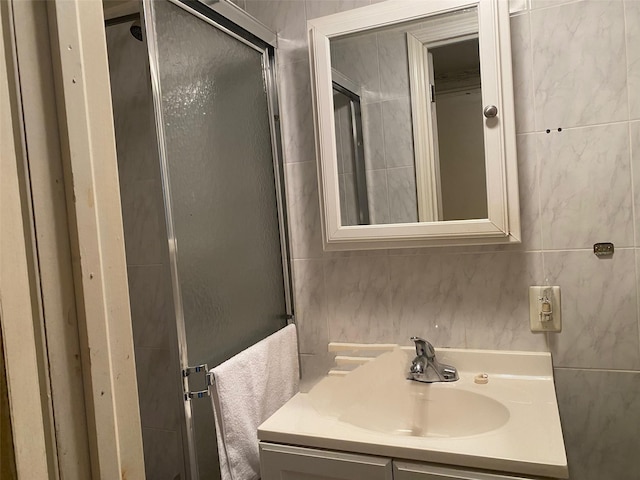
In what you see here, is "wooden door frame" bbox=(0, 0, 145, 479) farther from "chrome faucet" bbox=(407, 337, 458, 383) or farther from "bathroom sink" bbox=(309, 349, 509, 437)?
"chrome faucet" bbox=(407, 337, 458, 383)

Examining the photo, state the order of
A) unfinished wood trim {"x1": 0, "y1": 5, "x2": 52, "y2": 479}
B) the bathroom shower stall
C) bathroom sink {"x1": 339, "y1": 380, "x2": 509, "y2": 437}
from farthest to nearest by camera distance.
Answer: bathroom sink {"x1": 339, "y1": 380, "x2": 509, "y2": 437}, the bathroom shower stall, unfinished wood trim {"x1": 0, "y1": 5, "x2": 52, "y2": 479}

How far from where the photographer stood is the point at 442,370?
4.43 feet

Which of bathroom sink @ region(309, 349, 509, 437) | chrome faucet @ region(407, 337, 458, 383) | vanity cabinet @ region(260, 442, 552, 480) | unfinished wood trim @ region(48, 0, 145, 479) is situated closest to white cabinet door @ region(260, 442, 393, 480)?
vanity cabinet @ region(260, 442, 552, 480)

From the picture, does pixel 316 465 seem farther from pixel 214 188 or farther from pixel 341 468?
pixel 214 188

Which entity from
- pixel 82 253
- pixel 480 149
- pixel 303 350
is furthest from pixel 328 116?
pixel 82 253

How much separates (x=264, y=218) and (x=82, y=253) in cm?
111

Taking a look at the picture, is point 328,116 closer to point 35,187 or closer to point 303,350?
point 303,350

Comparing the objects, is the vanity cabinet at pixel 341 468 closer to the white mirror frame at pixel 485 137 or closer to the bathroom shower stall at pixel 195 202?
the bathroom shower stall at pixel 195 202

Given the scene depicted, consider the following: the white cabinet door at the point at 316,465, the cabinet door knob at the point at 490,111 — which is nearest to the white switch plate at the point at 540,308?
the cabinet door knob at the point at 490,111

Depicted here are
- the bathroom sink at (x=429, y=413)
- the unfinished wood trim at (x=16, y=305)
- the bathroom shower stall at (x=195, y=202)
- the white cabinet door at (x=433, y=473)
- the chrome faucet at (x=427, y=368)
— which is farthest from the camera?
the chrome faucet at (x=427, y=368)

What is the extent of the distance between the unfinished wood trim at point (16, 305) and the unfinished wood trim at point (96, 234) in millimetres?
34

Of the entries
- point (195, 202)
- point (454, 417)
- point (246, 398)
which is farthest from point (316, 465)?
point (195, 202)

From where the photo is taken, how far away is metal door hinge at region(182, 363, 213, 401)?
1.10 metres

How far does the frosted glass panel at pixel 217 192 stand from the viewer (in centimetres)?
112
